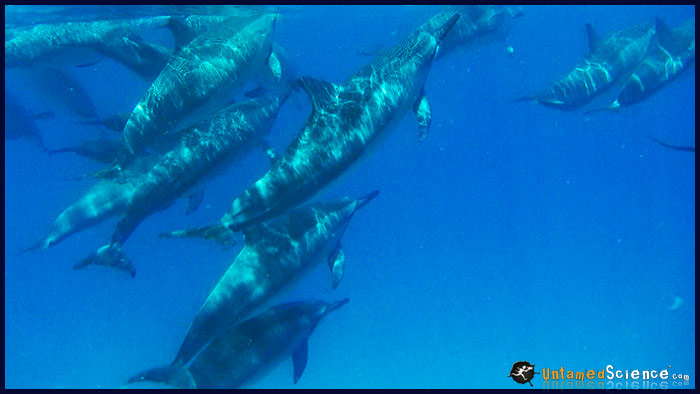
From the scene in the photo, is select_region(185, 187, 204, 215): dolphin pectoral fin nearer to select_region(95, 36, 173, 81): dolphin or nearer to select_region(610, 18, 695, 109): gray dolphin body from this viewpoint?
select_region(95, 36, 173, 81): dolphin

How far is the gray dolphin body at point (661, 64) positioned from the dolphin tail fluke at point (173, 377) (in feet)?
35.1

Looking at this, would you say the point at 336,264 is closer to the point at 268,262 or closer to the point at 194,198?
the point at 268,262

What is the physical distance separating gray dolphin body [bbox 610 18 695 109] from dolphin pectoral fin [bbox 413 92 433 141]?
6032 millimetres

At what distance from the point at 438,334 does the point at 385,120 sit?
19.4 meters

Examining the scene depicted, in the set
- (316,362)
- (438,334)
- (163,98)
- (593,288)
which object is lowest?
(593,288)

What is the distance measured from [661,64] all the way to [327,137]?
393 inches

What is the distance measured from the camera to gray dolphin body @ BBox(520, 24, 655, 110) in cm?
1196

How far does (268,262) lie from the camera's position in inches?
301

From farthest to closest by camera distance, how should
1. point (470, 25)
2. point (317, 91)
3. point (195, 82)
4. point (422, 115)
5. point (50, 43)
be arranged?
point (50, 43) < point (470, 25) < point (195, 82) < point (422, 115) < point (317, 91)

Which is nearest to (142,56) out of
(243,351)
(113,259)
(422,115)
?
(113,259)

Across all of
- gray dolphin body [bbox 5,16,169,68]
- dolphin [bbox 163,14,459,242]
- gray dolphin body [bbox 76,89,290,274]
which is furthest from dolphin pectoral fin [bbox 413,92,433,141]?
gray dolphin body [bbox 5,16,169,68]

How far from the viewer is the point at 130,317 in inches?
928

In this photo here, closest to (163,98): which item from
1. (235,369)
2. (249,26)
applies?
(249,26)

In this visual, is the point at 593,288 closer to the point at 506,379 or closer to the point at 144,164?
the point at 506,379
